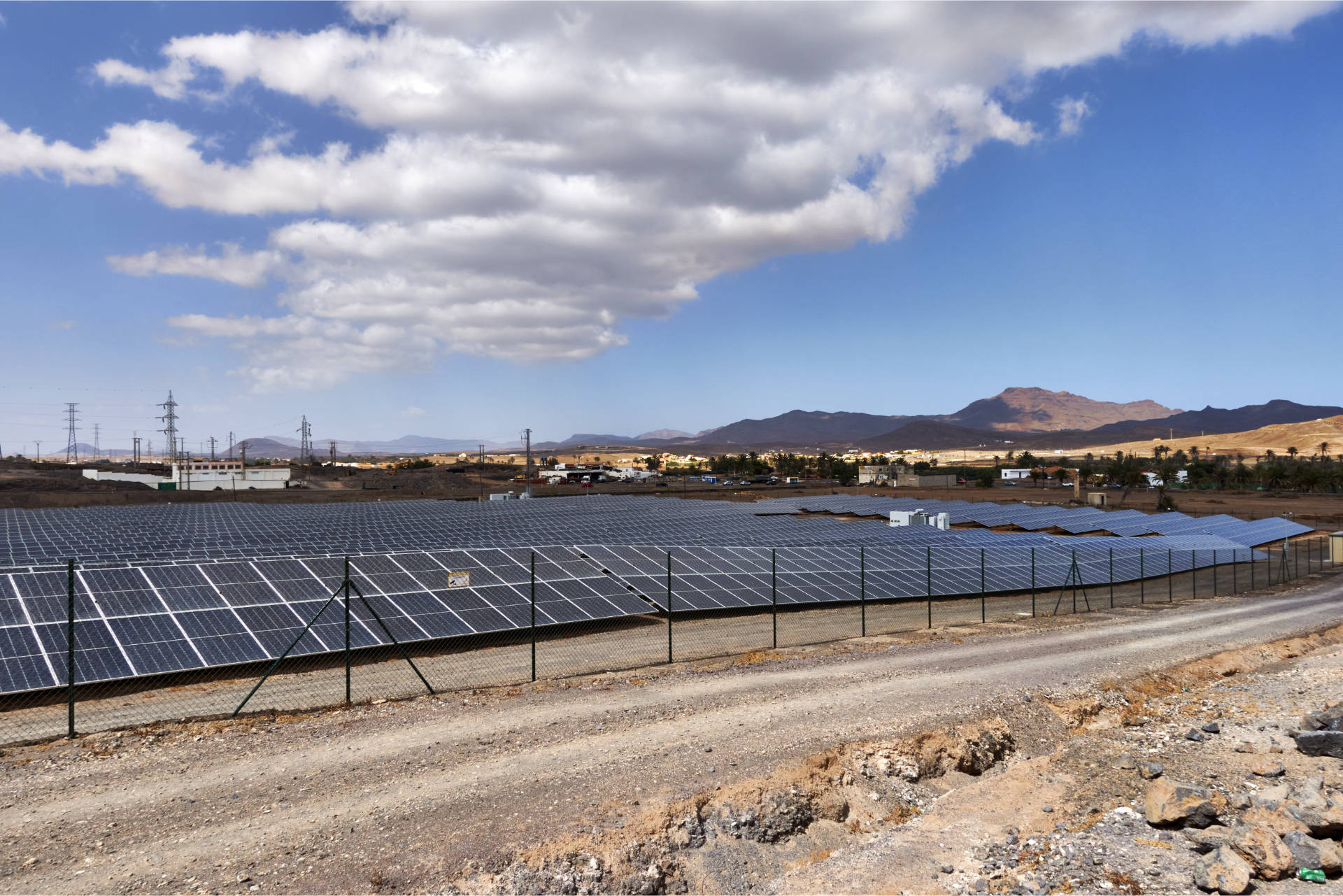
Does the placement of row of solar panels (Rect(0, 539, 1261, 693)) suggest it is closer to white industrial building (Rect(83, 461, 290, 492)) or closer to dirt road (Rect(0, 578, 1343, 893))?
dirt road (Rect(0, 578, 1343, 893))

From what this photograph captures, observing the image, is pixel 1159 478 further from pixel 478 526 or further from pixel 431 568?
pixel 431 568

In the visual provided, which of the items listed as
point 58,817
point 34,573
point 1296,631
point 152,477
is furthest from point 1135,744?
point 152,477

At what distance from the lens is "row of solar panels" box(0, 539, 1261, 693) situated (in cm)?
1547

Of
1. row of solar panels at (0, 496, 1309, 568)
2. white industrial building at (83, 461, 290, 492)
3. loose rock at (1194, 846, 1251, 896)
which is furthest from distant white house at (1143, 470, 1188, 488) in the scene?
white industrial building at (83, 461, 290, 492)

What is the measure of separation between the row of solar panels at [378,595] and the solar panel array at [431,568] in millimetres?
57

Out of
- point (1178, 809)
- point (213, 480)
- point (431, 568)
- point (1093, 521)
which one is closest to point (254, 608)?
point (431, 568)

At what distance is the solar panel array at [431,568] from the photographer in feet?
53.6

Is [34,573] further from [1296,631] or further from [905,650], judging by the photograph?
[1296,631]

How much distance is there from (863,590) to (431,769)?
15.6 metres

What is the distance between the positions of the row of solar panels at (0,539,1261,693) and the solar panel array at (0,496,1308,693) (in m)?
0.06

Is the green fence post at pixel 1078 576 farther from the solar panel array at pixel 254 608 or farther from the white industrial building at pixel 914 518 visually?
the solar panel array at pixel 254 608

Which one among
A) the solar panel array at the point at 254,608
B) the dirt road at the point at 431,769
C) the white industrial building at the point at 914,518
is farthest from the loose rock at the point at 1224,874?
the white industrial building at the point at 914,518

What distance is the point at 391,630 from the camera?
18.5 metres

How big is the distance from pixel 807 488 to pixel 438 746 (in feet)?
404
